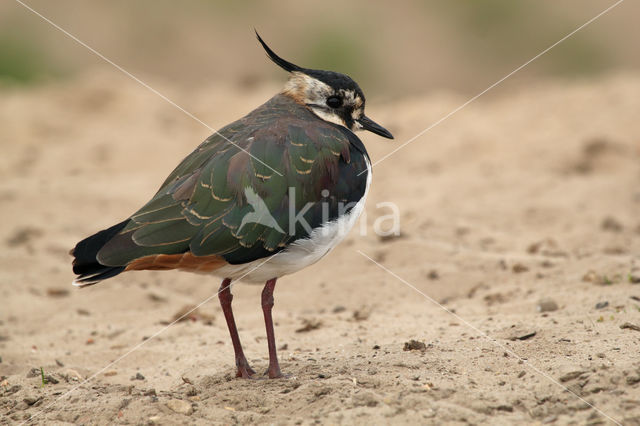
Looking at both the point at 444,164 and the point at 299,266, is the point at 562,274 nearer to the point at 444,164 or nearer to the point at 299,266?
the point at 299,266

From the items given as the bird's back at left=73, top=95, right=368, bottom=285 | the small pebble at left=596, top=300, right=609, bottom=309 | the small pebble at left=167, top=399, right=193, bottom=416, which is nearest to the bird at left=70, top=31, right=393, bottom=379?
the bird's back at left=73, top=95, right=368, bottom=285

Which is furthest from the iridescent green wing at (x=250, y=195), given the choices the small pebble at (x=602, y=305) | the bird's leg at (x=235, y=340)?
the small pebble at (x=602, y=305)

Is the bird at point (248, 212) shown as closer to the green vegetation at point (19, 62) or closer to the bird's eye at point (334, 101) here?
the bird's eye at point (334, 101)

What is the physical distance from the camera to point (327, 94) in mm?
5598

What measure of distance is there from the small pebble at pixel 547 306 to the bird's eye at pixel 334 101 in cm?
216

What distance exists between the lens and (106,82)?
13.5m

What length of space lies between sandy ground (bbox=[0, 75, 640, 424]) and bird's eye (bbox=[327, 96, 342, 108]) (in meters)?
1.73

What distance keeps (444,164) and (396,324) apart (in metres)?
4.90

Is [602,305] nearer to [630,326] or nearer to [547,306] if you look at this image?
[547,306]

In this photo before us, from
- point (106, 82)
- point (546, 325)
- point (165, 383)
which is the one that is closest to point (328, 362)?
point (165, 383)

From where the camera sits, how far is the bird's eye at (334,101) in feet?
18.4

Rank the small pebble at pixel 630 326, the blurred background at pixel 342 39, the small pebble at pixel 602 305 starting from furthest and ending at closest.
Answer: the blurred background at pixel 342 39 → the small pebble at pixel 602 305 → the small pebble at pixel 630 326

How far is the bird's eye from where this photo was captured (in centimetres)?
562

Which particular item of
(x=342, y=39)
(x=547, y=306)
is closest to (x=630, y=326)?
(x=547, y=306)
